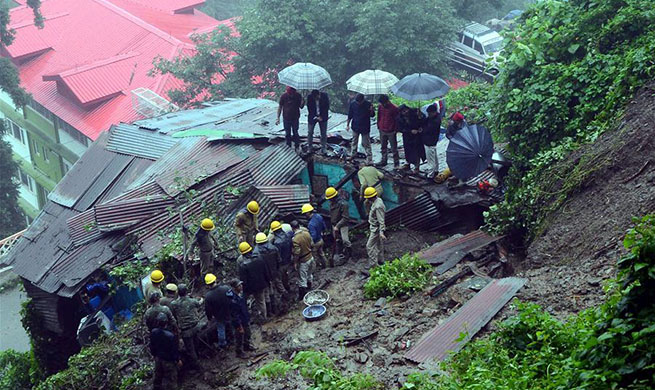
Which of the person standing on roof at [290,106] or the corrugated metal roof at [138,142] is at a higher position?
the person standing on roof at [290,106]

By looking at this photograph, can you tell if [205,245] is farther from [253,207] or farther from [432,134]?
[432,134]

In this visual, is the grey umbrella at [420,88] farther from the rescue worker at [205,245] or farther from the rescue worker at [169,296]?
the rescue worker at [169,296]

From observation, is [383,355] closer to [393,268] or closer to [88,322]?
[393,268]

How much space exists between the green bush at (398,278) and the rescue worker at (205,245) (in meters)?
2.75

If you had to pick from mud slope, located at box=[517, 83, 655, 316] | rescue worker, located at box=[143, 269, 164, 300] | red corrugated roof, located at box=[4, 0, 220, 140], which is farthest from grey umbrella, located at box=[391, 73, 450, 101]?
red corrugated roof, located at box=[4, 0, 220, 140]

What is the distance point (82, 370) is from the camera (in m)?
10.2

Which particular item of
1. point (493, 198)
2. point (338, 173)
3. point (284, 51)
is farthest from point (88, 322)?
point (284, 51)

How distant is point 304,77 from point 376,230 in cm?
389

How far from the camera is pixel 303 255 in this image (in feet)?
36.8

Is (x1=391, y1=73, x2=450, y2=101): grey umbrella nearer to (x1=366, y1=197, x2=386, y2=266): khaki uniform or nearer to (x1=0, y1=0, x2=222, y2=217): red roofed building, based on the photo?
(x1=366, y1=197, x2=386, y2=266): khaki uniform

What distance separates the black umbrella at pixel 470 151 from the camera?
12.4 metres

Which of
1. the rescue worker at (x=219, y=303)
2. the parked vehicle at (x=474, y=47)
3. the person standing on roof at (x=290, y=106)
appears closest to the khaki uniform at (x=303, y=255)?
the rescue worker at (x=219, y=303)

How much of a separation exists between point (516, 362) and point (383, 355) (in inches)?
94.6

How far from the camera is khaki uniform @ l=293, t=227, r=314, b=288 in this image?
1114cm
